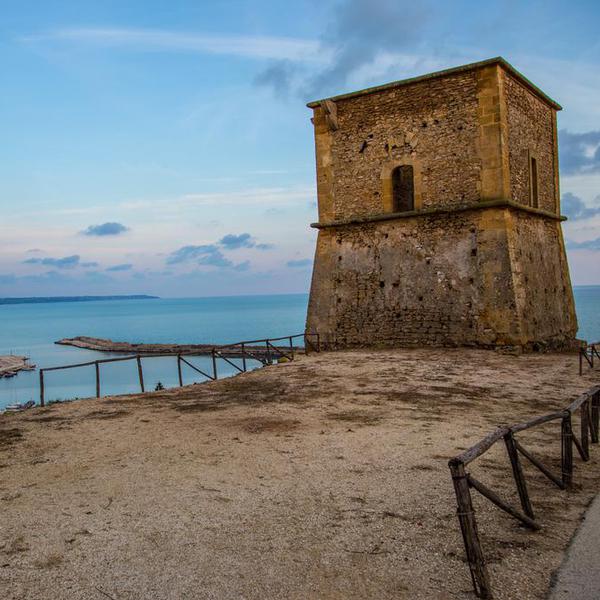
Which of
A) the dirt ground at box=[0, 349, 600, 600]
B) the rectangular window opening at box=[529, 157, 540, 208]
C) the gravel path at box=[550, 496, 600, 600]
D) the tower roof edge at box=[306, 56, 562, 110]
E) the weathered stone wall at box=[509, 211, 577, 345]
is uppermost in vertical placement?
the tower roof edge at box=[306, 56, 562, 110]

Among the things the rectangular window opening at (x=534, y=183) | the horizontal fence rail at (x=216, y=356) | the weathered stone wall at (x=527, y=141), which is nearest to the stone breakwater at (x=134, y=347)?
the horizontal fence rail at (x=216, y=356)

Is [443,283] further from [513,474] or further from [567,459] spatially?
[513,474]

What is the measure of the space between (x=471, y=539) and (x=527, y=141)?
52.2ft

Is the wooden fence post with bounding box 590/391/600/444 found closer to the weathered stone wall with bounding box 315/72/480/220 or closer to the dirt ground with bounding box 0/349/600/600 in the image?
the dirt ground with bounding box 0/349/600/600

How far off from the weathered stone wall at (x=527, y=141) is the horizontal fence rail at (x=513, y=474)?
34.8ft

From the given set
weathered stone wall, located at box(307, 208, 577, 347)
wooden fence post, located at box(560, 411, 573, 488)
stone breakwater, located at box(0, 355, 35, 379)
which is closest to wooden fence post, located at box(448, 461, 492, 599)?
wooden fence post, located at box(560, 411, 573, 488)

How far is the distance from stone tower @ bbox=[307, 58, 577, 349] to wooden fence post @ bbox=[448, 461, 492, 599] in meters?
12.1

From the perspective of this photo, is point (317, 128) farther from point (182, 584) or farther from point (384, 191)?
point (182, 584)

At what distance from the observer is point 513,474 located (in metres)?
5.26

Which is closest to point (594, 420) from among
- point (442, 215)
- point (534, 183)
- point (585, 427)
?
point (585, 427)

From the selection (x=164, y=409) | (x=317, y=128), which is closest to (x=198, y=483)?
(x=164, y=409)

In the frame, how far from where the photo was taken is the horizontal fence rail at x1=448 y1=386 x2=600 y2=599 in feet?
12.3

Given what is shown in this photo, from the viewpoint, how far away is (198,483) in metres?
5.96

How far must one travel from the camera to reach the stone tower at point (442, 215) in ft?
50.9
